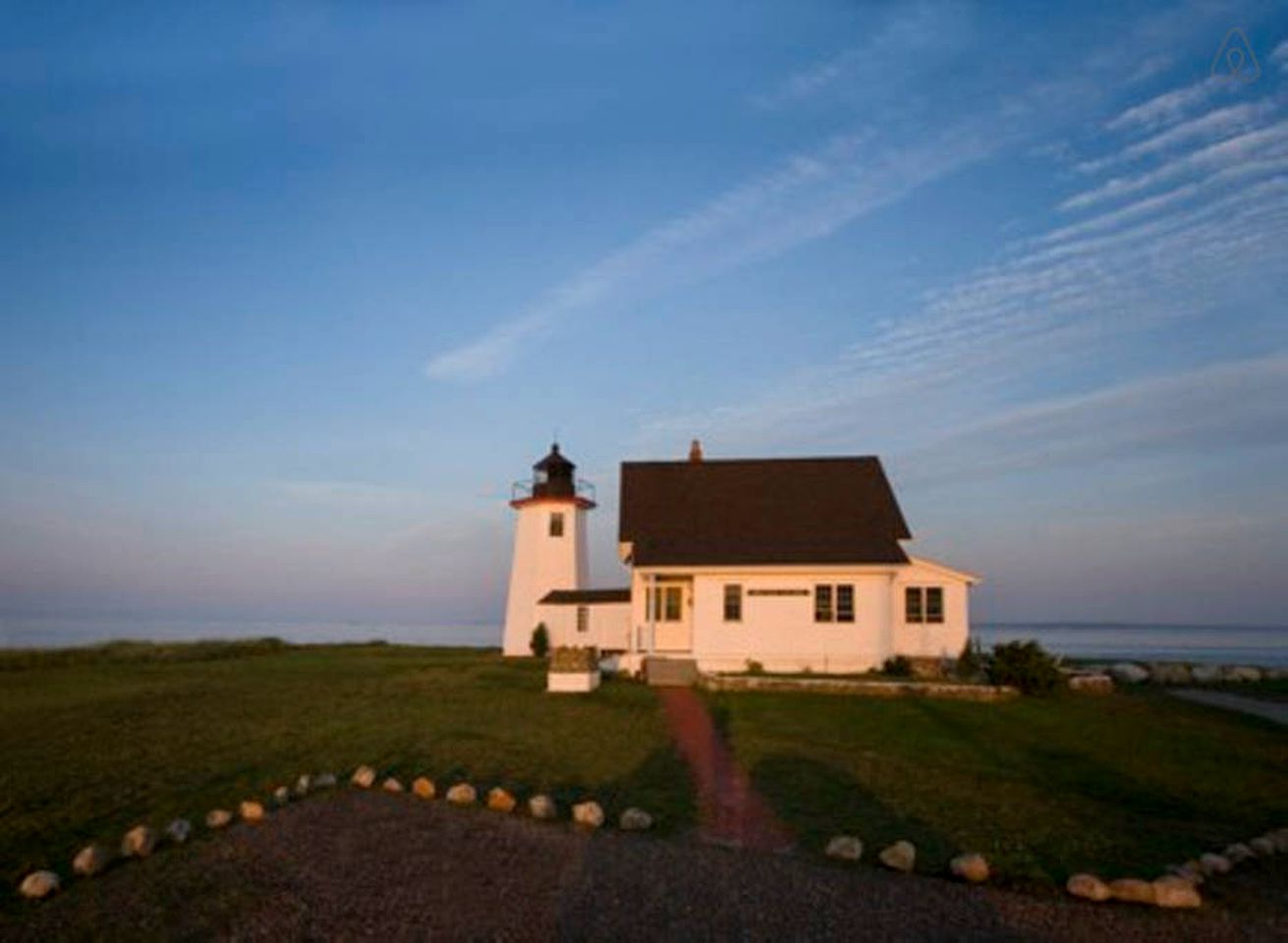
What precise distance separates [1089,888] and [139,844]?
861 centimetres

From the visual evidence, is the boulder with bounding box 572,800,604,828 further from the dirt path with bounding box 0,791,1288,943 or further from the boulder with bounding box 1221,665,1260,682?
the boulder with bounding box 1221,665,1260,682

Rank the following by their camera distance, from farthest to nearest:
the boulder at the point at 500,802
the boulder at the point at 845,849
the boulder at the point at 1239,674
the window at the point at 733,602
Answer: the boulder at the point at 1239,674
the window at the point at 733,602
the boulder at the point at 500,802
the boulder at the point at 845,849

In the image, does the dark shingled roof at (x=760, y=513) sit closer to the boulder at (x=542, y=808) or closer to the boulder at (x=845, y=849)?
the boulder at (x=542, y=808)

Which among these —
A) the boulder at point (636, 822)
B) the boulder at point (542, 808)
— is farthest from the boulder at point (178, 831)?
the boulder at point (636, 822)

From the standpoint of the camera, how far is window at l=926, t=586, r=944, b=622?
29.1 meters

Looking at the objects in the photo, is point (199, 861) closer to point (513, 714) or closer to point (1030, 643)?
point (513, 714)

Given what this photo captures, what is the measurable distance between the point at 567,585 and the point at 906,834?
94.3 ft

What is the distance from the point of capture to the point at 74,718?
61.7ft

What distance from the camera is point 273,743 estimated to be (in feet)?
52.1

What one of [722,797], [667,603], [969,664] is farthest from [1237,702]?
[722,797]

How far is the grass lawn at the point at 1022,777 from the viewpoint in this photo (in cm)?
1023

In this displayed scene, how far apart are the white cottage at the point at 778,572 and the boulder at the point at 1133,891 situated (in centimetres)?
1802

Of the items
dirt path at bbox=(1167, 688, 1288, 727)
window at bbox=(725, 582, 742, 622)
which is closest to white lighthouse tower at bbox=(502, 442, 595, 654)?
window at bbox=(725, 582, 742, 622)

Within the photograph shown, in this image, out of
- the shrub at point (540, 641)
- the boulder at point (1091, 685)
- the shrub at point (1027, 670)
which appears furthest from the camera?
the shrub at point (540, 641)
